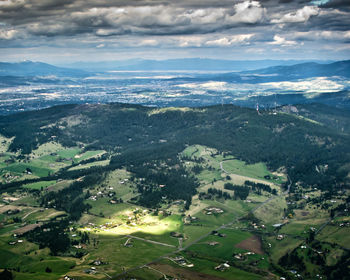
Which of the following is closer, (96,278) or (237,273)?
(96,278)

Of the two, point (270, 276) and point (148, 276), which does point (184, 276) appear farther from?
point (270, 276)

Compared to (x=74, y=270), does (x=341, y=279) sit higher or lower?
lower

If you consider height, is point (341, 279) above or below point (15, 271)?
below

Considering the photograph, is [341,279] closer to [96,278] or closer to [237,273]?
[237,273]

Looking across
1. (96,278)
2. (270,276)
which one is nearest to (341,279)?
(270,276)

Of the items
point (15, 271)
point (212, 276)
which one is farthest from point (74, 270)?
point (212, 276)

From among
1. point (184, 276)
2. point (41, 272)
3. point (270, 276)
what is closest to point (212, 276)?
point (184, 276)

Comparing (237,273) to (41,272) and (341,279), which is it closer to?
(341,279)

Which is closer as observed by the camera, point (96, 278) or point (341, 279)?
→ point (96, 278)
